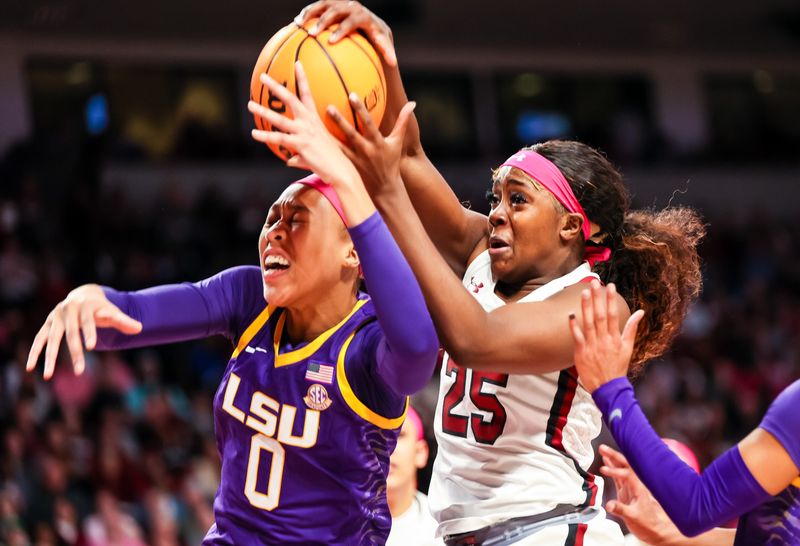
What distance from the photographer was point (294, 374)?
10.2 ft

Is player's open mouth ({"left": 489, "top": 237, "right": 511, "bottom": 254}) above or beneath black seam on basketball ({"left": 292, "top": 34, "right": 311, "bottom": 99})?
beneath

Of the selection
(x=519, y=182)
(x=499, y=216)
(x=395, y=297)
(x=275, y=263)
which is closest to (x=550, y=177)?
(x=519, y=182)

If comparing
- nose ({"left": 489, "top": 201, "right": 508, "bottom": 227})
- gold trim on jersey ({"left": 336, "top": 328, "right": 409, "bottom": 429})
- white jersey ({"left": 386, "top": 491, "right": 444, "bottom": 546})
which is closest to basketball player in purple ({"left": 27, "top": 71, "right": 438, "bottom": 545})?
gold trim on jersey ({"left": 336, "top": 328, "right": 409, "bottom": 429})

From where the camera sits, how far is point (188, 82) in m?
13.4

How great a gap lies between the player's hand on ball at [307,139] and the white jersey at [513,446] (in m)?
0.95

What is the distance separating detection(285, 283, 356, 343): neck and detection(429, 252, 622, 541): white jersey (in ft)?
1.63

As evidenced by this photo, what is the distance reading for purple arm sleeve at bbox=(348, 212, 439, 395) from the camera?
264cm

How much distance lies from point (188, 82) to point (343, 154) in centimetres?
1114

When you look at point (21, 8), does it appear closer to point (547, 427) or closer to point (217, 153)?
point (217, 153)

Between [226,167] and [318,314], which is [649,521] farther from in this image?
[226,167]

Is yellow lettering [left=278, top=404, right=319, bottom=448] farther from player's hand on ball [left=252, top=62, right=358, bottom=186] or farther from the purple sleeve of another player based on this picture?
player's hand on ball [left=252, top=62, right=358, bottom=186]

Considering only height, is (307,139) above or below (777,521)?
above

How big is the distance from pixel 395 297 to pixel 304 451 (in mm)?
621

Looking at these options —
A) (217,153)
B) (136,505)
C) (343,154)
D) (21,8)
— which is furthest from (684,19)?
(343,154)
